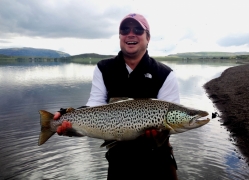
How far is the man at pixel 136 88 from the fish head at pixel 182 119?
412mm

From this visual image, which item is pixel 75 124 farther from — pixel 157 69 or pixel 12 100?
pixel 12 100

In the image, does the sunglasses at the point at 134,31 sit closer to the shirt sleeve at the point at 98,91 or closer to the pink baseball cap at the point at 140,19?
the pink baseball cap at the point at 140,19

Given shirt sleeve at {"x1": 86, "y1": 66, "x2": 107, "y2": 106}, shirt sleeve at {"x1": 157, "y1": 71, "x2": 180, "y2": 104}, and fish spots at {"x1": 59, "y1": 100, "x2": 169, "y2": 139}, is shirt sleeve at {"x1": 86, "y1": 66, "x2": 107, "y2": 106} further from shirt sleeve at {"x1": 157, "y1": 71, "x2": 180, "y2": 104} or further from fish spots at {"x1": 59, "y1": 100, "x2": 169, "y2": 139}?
shirt sleeve at {"x1": 157, "y1": 71, "x2": 180, "y2": 104}

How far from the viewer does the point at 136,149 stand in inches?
166

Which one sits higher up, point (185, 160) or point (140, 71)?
point (140, 71)

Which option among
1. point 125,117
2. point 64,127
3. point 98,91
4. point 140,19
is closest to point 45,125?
point 64,127

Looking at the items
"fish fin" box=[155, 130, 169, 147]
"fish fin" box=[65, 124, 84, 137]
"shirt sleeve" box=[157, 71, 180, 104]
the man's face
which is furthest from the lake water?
the man's face

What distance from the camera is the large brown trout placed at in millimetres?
3799

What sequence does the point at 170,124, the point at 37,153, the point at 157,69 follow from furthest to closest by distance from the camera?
the point at 37,153
the point at 157,69
the point at 170,124

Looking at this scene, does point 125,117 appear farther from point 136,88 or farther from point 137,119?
point 136,88

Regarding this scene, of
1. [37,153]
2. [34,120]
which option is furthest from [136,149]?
[34,120]

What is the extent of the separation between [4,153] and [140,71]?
9970 millimetres

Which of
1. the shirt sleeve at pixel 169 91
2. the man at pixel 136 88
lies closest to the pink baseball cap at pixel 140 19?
the man at pixel 136 88

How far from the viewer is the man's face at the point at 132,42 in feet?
13.9
